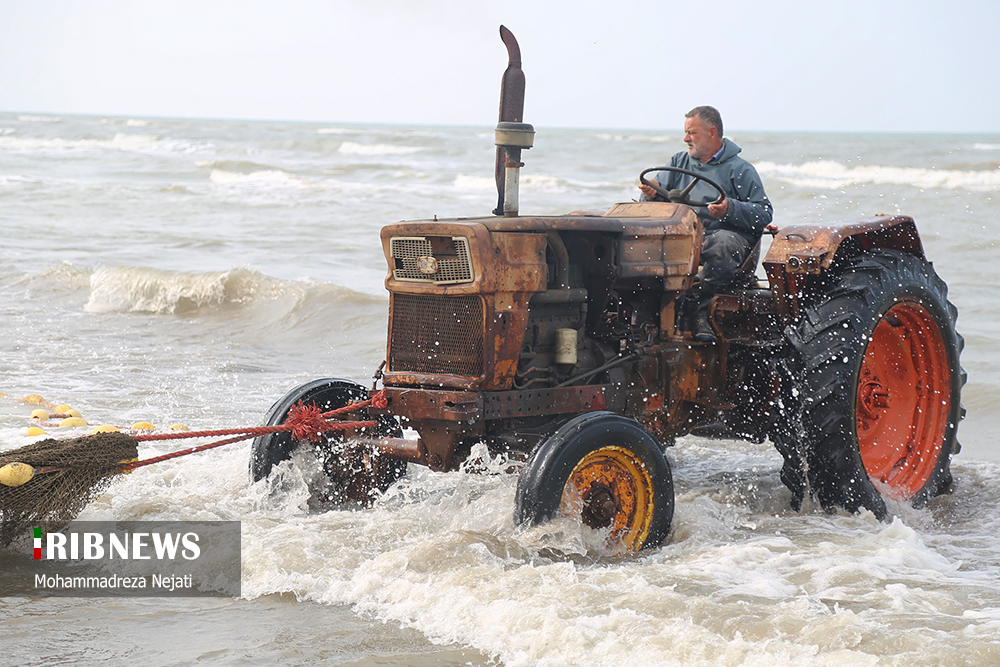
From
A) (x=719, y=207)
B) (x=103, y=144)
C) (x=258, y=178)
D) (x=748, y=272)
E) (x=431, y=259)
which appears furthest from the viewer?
(x=103, y=144)

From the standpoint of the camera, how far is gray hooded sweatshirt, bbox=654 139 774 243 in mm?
5707

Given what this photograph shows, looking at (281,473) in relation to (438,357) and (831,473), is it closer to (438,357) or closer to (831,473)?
(438,357)

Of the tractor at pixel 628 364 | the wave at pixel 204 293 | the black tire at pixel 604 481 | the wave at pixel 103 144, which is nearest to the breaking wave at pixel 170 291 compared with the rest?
the wave at pixel 204 293

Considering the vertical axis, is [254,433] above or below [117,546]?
above

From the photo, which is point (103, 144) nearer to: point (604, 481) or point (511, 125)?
point (511, 125)

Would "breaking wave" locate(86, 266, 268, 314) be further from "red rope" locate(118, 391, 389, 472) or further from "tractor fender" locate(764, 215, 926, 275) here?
"tractor fender" locate(764, 215, 926, 275)

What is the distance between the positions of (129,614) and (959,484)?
15.2 feet

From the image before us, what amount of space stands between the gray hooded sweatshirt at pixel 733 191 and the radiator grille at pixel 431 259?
5.08ft

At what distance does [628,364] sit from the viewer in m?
5.32

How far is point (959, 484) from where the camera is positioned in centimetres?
646

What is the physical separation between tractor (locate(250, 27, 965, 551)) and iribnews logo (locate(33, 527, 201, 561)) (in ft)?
1.75

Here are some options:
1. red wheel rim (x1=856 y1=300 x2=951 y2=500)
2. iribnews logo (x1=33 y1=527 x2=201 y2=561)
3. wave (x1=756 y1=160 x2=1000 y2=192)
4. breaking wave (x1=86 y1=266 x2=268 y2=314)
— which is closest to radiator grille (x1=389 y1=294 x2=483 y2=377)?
iribnews logo (x1=33 y1=527 x2=201 y2=561)

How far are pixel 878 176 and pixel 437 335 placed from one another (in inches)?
1149

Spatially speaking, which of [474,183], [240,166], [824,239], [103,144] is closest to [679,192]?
[824,239]
